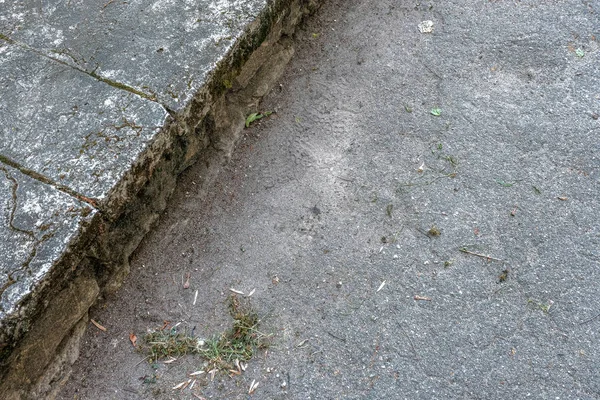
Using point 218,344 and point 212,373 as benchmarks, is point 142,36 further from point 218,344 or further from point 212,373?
point 212,373

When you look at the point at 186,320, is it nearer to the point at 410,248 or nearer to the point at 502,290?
the point at 410,248

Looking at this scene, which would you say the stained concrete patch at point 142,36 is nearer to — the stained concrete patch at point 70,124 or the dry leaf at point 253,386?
the stained concrete patch at point 70,124

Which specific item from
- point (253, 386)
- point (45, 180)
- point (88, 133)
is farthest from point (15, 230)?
point (253, 386)

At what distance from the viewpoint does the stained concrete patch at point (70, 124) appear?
234 cm

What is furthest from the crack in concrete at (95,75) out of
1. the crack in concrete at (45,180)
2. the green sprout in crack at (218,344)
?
the green sprout in crack at (218,344)

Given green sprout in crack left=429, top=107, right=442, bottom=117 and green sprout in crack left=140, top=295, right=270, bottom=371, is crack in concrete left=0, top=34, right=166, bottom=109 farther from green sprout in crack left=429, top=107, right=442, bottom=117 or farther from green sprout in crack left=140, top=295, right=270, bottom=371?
green sprout in crack left=429, top=107, right=442, bottom=117

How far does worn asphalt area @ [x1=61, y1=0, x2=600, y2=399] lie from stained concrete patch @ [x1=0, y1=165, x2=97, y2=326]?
53 centimetres

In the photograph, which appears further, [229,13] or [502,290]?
[229,13]

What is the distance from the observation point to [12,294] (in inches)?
80.7

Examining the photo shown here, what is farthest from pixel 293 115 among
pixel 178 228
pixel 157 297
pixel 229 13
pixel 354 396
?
pixel 354 396

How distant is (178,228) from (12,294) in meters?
0.89

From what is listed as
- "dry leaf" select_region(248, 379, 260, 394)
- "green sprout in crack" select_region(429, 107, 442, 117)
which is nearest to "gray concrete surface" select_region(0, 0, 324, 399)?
"dry leaf" select_region(248, 379, 260, 394)

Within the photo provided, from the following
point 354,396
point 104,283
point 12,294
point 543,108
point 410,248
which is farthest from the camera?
point 543,108

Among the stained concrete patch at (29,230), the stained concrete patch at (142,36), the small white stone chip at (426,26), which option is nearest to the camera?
the stained concrete patch at (29,230)
